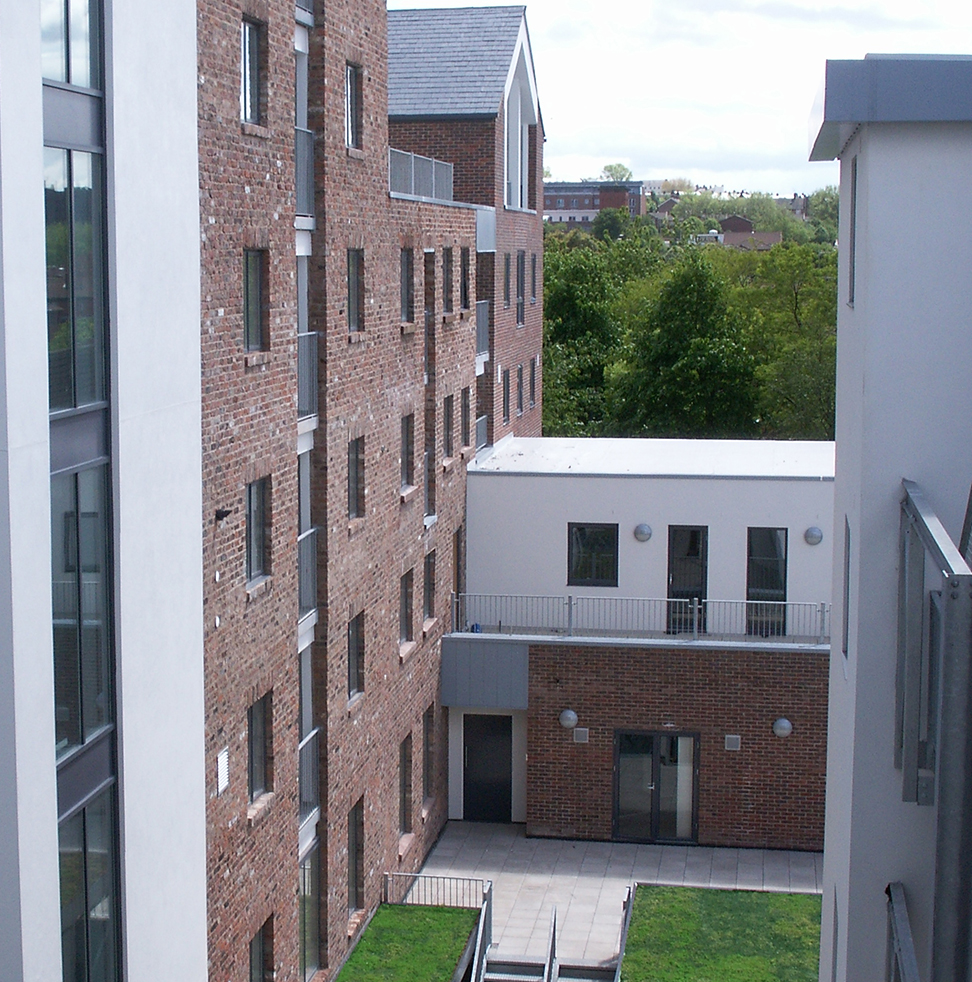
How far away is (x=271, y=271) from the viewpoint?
15.5 metres

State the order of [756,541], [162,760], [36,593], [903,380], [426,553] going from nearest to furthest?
[36,593]
[903,380]
[162,760]
[426,553]
[756,541]

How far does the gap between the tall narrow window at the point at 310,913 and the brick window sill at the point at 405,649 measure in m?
4.41

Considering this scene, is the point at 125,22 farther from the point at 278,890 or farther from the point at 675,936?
the point at 675,936

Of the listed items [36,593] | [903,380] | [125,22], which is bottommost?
[36,593]

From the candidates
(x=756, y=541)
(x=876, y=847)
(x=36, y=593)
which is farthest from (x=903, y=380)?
(x=756, y=541)

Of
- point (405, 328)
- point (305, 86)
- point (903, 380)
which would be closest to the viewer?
point (903, 380)

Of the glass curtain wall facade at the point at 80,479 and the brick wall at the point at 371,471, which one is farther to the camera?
the brick wall at the point at 371,471

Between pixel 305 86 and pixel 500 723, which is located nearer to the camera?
pixel 305 86

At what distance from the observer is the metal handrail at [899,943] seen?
9359mm

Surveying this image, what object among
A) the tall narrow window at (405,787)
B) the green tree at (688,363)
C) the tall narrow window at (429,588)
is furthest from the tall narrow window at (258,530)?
the green tree at (688,363)

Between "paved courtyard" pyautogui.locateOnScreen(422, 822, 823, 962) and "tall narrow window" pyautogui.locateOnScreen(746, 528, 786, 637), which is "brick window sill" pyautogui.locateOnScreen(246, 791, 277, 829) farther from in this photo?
"tall narrow window" pyautogui.locateOnScreen(746, 528, 786, 637)

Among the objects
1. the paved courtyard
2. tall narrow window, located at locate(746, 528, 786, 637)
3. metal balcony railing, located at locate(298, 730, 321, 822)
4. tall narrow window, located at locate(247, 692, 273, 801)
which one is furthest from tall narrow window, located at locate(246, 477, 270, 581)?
tall narrow window, located at locate(746, 528, 786, 637)

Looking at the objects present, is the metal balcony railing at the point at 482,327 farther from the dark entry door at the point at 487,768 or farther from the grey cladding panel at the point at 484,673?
the dark entry door at the point at 487,768

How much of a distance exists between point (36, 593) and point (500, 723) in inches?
673
